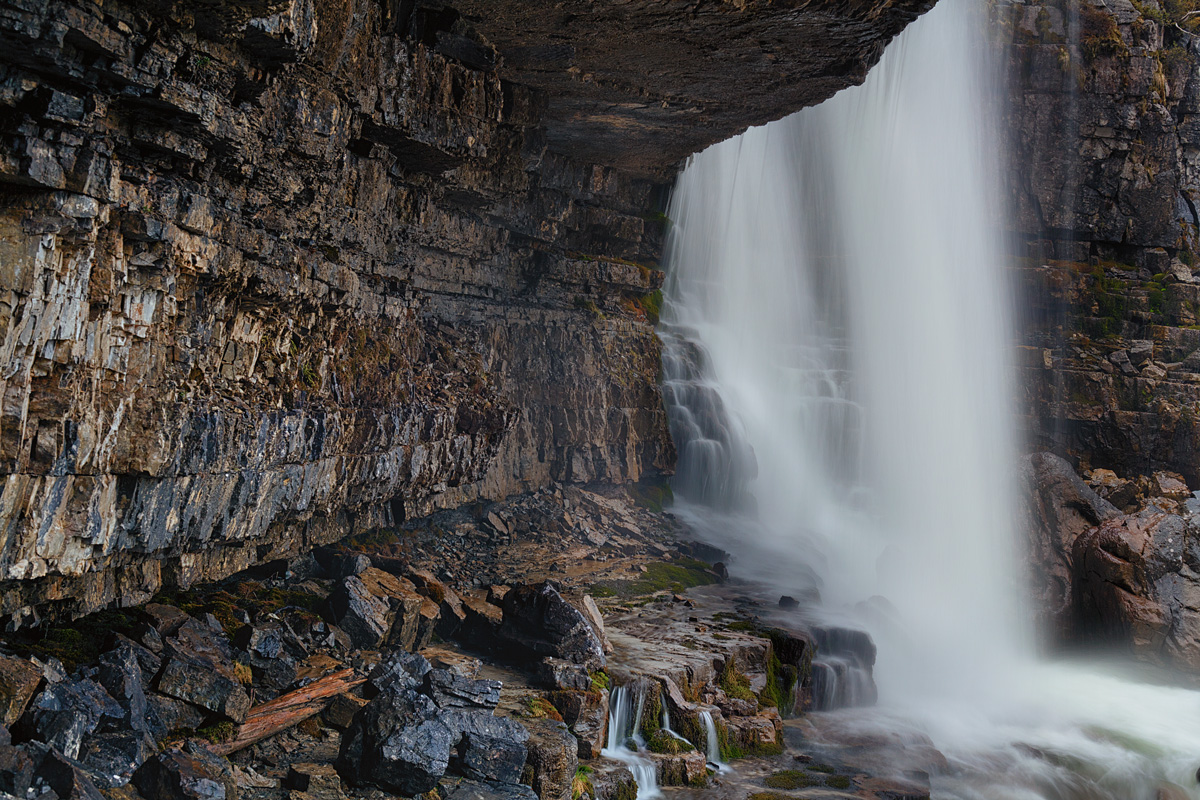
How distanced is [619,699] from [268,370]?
8.64 m

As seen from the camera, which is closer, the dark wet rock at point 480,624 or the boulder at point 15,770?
the boulder at point 15,770

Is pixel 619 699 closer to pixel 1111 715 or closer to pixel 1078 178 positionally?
pixel 1111 715

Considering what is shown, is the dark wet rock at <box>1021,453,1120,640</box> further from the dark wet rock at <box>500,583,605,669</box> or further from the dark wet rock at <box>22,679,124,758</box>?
the dark wet rock at <box>22,679,124,758</box>

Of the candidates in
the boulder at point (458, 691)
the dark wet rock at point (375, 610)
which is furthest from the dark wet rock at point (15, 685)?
the dark wet rock at point (375, 610)

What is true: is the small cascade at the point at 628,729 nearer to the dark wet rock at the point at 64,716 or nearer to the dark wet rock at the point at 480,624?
the dark wet rock at the point at 480,624

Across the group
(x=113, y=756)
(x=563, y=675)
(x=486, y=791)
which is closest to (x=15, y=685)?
(x=113, y=756)

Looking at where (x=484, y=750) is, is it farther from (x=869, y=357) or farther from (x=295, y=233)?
(x=869, y=357)

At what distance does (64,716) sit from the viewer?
28.2 feet

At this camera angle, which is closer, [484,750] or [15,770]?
[15,770]

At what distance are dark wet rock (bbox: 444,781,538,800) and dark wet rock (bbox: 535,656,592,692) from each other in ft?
10.8

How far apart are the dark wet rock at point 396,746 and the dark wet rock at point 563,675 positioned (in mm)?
3833

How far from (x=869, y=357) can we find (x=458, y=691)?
29403mm

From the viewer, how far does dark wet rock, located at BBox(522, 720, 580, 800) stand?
40.6ft

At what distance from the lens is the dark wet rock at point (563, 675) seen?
49.5 feet
